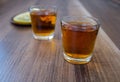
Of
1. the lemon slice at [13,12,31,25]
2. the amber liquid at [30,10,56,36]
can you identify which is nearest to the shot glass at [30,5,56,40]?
the amber liquid at [30,10,56,36]

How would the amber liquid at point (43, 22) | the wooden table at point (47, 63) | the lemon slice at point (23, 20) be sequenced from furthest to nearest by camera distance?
the lemon slice at point (23, 20)
the amber liquid at point (43, 22)
the wooden table at point (47, 63)

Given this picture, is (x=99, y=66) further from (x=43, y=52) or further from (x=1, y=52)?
(x=1, y=52)

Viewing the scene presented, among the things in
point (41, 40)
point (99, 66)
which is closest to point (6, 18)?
point (41, 40)

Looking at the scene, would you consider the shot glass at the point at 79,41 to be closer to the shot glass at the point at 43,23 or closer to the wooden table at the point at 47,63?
the wooden table at the point at 47,63

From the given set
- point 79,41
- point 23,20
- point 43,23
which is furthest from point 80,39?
point 23,20

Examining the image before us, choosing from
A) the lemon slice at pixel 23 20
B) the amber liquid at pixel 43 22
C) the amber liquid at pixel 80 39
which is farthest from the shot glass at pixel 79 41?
the lemon slice at pixel 23 20
